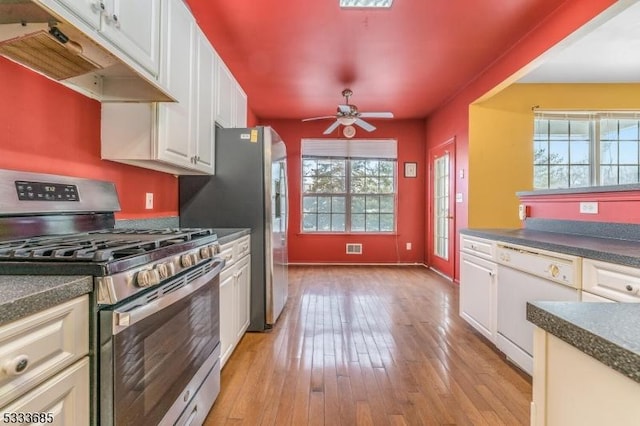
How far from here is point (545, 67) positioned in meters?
3.68

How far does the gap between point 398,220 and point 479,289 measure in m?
3.30

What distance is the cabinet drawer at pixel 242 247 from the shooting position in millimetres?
2419

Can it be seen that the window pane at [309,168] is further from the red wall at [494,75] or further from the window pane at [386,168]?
the red wall at [494,75]

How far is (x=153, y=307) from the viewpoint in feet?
3.64

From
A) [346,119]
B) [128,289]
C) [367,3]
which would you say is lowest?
[128,289]

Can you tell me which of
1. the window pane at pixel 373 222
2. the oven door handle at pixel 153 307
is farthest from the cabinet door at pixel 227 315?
the window pane at pixel 373 222

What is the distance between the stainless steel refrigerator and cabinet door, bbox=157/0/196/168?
0.53m

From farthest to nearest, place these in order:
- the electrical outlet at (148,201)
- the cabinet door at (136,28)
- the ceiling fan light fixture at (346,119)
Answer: the ceiling fan light fixture at (346,119) → the electrical outlet at (148,201) → the cabinet door at (136,28)

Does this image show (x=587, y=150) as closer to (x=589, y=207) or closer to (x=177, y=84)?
(x=589, y=207)

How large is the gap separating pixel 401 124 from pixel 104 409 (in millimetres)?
5698

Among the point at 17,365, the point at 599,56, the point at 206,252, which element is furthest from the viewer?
the point at 599,56

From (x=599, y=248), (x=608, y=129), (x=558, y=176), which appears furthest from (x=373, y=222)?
(x=599, y=248)

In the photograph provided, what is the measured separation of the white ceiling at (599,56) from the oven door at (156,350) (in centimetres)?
311

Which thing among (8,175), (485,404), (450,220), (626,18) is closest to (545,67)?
(626,18)
